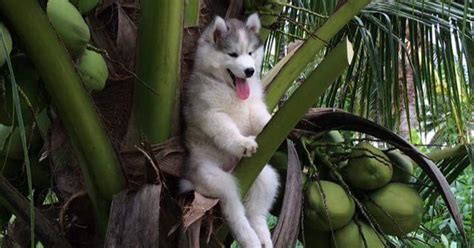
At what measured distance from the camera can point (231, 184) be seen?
1.42 m

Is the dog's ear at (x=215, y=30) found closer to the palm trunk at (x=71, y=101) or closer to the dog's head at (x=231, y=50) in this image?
the dog's head at (x=231, y=50)

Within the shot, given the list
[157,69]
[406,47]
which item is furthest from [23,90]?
[406,47]

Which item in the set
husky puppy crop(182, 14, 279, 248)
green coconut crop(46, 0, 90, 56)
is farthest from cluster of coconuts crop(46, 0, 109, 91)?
husky puppy crop(182, 14, 279, 248)

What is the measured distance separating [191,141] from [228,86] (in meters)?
0.26

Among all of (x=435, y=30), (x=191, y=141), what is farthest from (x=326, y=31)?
(x=435, y=30)

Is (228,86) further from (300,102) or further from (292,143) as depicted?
(300,102)

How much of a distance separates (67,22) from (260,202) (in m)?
0.67

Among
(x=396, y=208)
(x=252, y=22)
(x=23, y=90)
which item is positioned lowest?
(x=396, y=208)

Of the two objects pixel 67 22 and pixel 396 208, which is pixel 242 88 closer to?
pixel 396 208

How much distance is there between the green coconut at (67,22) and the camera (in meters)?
1.15

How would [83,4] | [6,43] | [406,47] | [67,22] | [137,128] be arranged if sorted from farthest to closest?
1. [406,47]
2. [137,128]
3. [83,4]
4. [67,22]
5. [6,43]

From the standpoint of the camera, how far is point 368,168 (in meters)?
1.63

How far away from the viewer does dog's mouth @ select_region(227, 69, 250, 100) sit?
1.69 m

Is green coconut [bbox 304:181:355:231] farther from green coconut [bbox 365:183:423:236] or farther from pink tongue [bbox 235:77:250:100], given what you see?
pink tongue [bbox 235:77:250:100]
